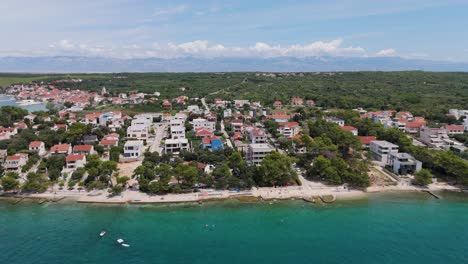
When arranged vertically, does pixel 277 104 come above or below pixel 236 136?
above

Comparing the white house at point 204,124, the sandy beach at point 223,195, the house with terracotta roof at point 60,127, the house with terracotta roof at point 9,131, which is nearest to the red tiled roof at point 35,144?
the house with terracotta roof at point 60,127

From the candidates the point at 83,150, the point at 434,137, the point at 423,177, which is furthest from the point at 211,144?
the point at 434,137

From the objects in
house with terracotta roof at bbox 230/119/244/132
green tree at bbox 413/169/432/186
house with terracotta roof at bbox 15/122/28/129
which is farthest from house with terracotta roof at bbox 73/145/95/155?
green tree at bbox 413/169/432/186

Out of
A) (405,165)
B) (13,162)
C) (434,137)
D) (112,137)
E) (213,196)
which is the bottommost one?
(213,196)

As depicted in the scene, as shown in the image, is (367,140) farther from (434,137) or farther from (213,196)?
(213,196)

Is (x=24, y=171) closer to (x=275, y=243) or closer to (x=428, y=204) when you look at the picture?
(x=275, y=243)
